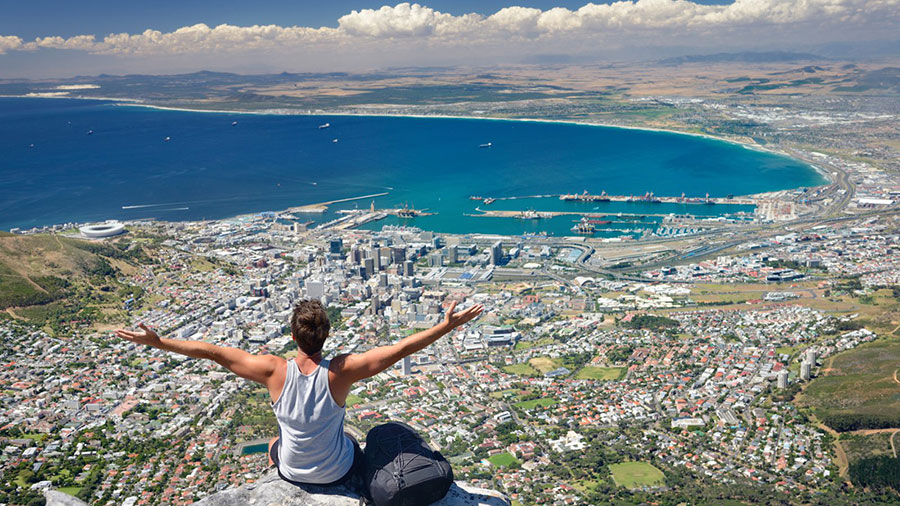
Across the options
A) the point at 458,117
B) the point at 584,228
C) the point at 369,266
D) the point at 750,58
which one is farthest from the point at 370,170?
the point at 750,58

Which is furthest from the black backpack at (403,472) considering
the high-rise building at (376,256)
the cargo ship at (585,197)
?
the cargo ship at (585,197)

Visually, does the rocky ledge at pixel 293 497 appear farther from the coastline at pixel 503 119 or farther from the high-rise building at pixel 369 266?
the coastline at pixel 503 119

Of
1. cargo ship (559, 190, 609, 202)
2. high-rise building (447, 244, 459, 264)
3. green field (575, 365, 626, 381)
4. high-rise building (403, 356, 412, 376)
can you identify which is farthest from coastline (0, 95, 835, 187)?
high-rise building (403, 356, 412, 376)

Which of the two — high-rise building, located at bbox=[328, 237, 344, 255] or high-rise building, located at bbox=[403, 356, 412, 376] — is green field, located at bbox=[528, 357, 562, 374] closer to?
high-rise building, located at bbox=[403, 356, 412, 376]

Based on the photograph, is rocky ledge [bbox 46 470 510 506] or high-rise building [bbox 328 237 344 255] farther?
high-rise building [bbox 328 237 344 255]

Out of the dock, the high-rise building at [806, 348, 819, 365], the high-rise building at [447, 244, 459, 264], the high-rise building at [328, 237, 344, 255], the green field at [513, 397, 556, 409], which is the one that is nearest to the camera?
the green field at [513, 397, 556, 409]

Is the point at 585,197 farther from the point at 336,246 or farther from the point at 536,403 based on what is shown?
the point at 536,403

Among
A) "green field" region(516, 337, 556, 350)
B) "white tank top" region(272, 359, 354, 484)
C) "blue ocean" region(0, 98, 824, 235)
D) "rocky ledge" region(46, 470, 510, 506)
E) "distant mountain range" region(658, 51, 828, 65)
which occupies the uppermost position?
"distant mountain range" region(658, 51, 828, 65)
